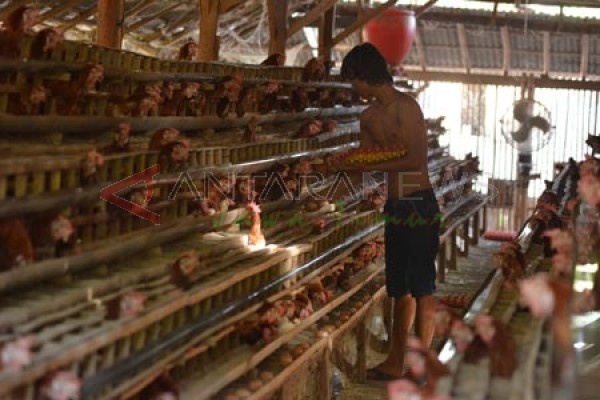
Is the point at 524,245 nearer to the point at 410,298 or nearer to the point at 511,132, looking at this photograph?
the point at 410,298

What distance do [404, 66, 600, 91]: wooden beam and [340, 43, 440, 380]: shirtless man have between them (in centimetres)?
1410

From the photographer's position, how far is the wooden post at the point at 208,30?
1045 centimetres

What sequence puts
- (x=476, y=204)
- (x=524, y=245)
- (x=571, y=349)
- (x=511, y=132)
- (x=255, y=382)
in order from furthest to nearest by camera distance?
(x=511, y=132) < (x=476, y=204) < (x=524, y=245) < (x=255, y=382) < (x=571, y=349)

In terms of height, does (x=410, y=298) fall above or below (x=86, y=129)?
below

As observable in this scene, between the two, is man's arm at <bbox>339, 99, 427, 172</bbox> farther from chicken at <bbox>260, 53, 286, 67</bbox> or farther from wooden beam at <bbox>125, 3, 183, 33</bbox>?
wooden beam at <bbox>125, 3, 183, 33</bbox>

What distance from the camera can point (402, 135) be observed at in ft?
23.7

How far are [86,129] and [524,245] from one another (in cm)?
309

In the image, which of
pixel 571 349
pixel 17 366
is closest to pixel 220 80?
pixel 17 366

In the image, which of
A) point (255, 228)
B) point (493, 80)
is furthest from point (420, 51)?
point (255, 228)

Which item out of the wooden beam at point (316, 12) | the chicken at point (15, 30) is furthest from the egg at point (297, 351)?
the wooden beam at point (316, 12)

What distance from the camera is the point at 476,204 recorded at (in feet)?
55.6

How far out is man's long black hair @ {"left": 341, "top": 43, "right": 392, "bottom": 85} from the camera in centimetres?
711

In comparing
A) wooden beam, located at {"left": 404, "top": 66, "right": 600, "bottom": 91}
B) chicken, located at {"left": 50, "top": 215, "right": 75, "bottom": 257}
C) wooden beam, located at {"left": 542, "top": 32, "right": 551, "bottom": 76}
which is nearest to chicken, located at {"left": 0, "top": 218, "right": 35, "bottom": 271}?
chicken, located at {"left": 50, "top": 215, "right": 75, "bottom": 257}

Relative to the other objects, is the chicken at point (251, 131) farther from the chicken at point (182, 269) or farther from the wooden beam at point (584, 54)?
the wooden beam at point (584, 54)
